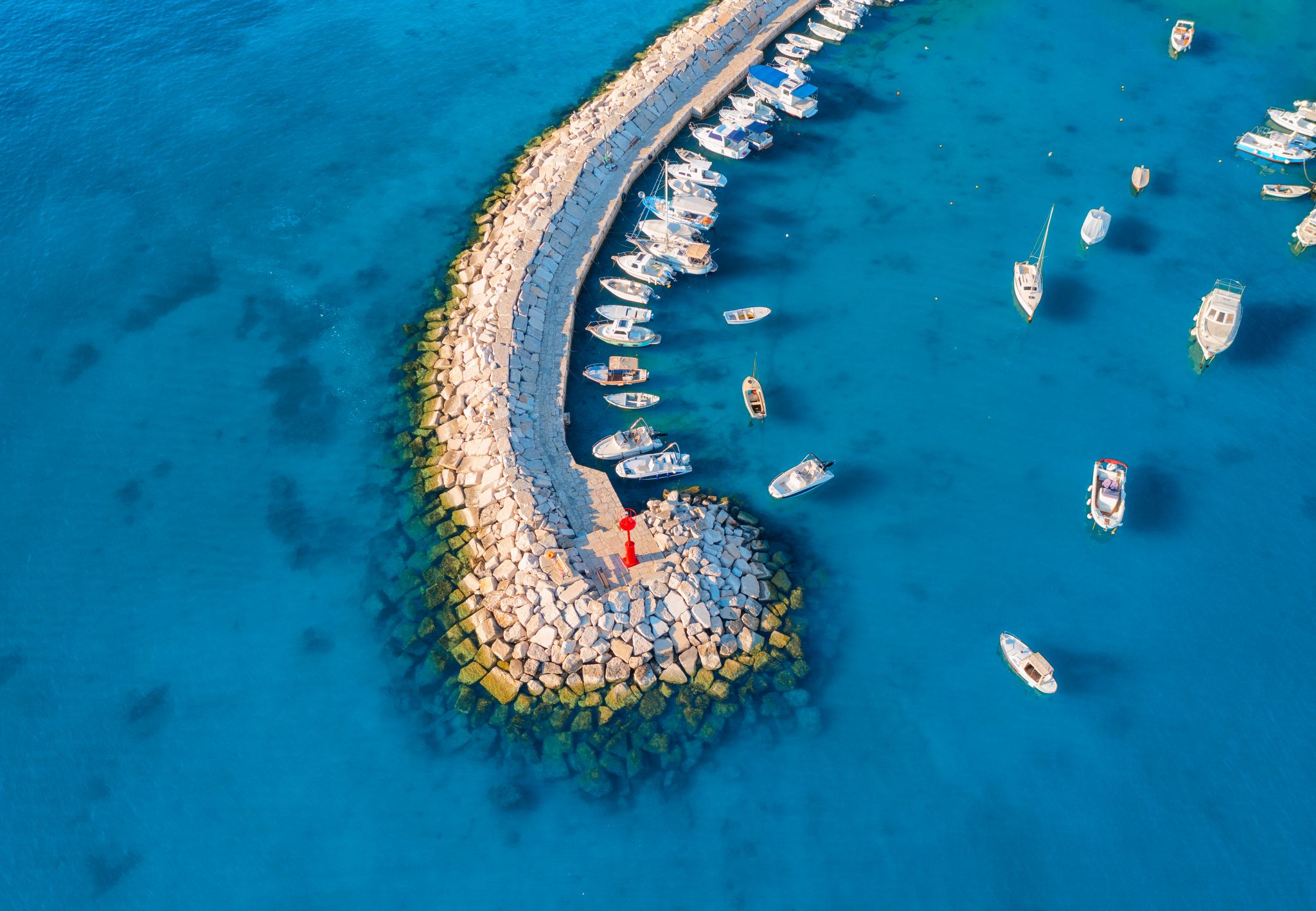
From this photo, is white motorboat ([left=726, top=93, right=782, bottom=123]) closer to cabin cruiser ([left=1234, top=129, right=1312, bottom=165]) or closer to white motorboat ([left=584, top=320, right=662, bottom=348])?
white motorboat ([left=584, top=320, right=662, bottom=348])

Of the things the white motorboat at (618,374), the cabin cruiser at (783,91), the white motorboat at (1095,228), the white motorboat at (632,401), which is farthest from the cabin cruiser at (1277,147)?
the white motorboat at (632,401)

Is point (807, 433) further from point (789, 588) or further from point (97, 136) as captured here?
→ point (97, 136)

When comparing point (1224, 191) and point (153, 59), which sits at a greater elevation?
point (153, 59)

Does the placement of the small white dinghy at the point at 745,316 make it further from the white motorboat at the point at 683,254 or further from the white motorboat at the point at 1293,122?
the white motorboat at the point at 1293,122

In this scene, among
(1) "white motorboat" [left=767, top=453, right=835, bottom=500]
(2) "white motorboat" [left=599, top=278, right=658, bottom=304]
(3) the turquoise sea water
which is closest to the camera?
(3) the turquoise sea water

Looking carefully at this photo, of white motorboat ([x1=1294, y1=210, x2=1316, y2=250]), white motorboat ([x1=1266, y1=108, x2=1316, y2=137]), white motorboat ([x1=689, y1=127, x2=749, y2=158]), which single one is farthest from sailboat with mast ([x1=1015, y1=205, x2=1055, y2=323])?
white motorboat ([x1=1266, y1=108, x2=1316, y2=137])

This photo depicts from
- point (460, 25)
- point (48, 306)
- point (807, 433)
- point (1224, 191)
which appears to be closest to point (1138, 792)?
point (807, 433)
